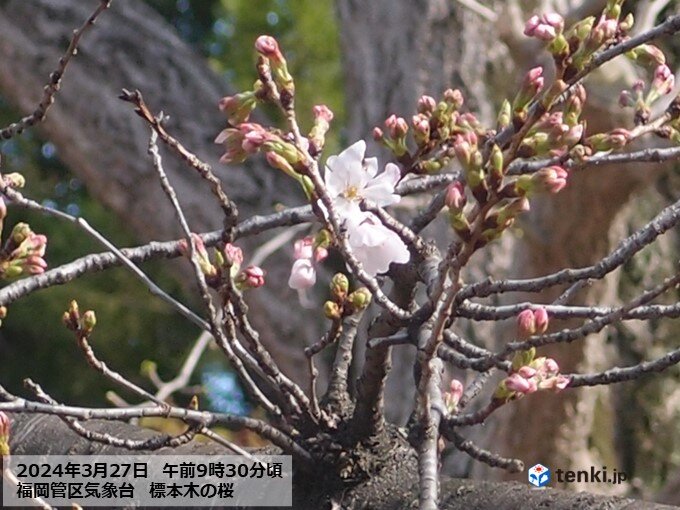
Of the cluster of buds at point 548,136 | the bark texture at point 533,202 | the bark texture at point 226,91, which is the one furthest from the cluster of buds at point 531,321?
the bark texture at point 226,91

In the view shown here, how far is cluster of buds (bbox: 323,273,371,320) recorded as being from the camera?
80cm

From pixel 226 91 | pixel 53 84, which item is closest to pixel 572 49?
pixel 53 84

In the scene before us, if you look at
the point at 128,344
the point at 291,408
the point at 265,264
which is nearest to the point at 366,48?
the point at 265,264

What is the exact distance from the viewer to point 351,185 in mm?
705

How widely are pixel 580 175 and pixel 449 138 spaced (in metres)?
1.32

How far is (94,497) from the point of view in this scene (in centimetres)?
101

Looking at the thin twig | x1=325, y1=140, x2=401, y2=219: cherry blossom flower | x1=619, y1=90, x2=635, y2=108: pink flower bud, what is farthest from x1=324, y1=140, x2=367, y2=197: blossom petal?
x1=619, y1=90, x2=635, y2=108: pink flower bud

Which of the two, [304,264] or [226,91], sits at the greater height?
[226,91]

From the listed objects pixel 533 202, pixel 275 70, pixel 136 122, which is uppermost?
pixel 136 122

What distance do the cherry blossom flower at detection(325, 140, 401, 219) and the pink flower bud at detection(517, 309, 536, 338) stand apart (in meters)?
0.11

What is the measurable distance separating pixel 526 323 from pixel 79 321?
0.36 metres

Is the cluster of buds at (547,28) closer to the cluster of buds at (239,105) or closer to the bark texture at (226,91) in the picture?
the cluster of buds at (239,105)

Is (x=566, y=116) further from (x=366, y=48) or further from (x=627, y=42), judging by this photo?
(x=366, y=48)

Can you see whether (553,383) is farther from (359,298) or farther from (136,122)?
(136,122)
